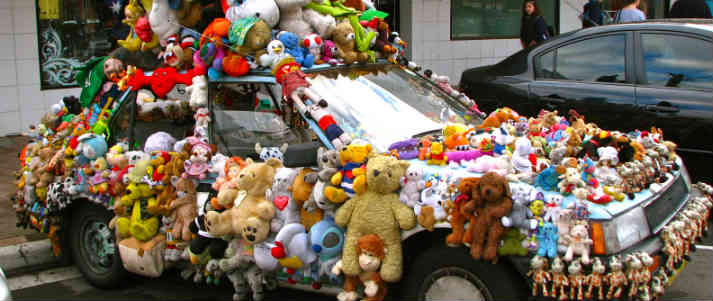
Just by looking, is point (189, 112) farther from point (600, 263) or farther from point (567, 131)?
point (600, 263)

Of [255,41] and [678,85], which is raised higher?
[255,41]

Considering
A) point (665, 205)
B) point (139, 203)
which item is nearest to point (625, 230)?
point (665, 205)

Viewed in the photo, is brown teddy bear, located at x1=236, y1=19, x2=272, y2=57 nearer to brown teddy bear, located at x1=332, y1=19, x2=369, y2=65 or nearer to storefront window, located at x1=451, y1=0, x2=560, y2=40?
brown teddy bear, located at x1=332, y1=19, x2=369, y2=65

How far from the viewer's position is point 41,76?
33.2ft

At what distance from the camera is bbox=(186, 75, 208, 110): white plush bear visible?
4762mm

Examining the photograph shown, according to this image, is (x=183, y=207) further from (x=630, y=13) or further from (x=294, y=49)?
(x=630, y=13)

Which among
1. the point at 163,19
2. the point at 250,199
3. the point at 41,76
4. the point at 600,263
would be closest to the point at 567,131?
the point at 600,263

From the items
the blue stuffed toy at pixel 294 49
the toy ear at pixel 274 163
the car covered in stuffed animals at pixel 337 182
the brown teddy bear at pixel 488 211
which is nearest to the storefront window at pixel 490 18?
the car covered in stuffed animals at pixel 337 182

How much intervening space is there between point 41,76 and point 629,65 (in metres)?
7.62

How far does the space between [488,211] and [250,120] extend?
6.35ft

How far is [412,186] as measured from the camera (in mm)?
3732

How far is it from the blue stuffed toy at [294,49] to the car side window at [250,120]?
0.29 meters

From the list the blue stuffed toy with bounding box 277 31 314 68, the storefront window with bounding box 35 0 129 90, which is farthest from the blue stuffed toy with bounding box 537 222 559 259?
the storefront window with bounding box 35 0 129 90

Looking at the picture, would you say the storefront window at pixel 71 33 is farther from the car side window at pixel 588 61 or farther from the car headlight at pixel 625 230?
the car headlight at pixel 625 230
